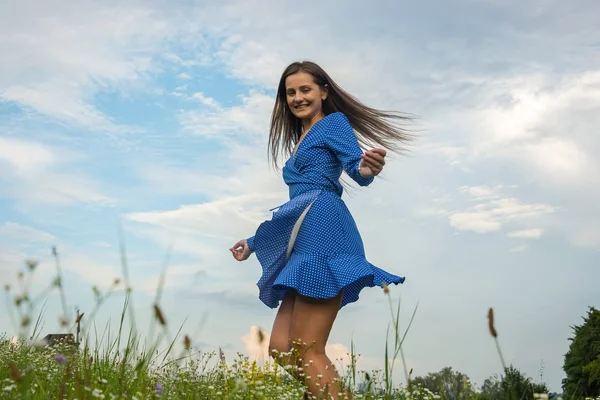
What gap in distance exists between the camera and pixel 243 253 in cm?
567

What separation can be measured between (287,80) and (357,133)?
0.81 m

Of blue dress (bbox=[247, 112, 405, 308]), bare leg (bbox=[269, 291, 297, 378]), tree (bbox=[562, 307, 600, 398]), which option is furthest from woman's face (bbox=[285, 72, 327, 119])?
tree (bbox=[562, 307, 600, 398])

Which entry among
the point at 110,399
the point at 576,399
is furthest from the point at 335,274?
the point at 576,399

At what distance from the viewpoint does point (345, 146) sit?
5.02m

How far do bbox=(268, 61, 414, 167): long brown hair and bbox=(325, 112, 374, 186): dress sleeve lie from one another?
0.47m

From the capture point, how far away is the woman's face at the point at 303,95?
5.55 metres

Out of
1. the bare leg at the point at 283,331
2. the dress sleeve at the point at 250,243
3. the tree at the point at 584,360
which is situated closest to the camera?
Result: the bare leg at the point at 283,331

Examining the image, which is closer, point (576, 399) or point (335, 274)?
point (335, 274)

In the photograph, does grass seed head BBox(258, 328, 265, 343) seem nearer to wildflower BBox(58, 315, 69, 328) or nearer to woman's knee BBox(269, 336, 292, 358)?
wildflower BBox(58, 315, 69, 328)

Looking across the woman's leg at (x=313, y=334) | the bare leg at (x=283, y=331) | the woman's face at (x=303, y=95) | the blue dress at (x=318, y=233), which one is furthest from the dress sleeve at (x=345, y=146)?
the bare leg at (x=283, y=331)

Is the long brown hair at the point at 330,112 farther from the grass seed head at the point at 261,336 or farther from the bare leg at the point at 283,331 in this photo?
the grass seed head at the point at 261,336

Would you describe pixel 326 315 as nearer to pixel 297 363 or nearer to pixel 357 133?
pixel 297 363

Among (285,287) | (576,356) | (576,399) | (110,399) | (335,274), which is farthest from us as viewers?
(576,356)

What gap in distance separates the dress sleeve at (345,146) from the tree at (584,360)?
469 centimetres
